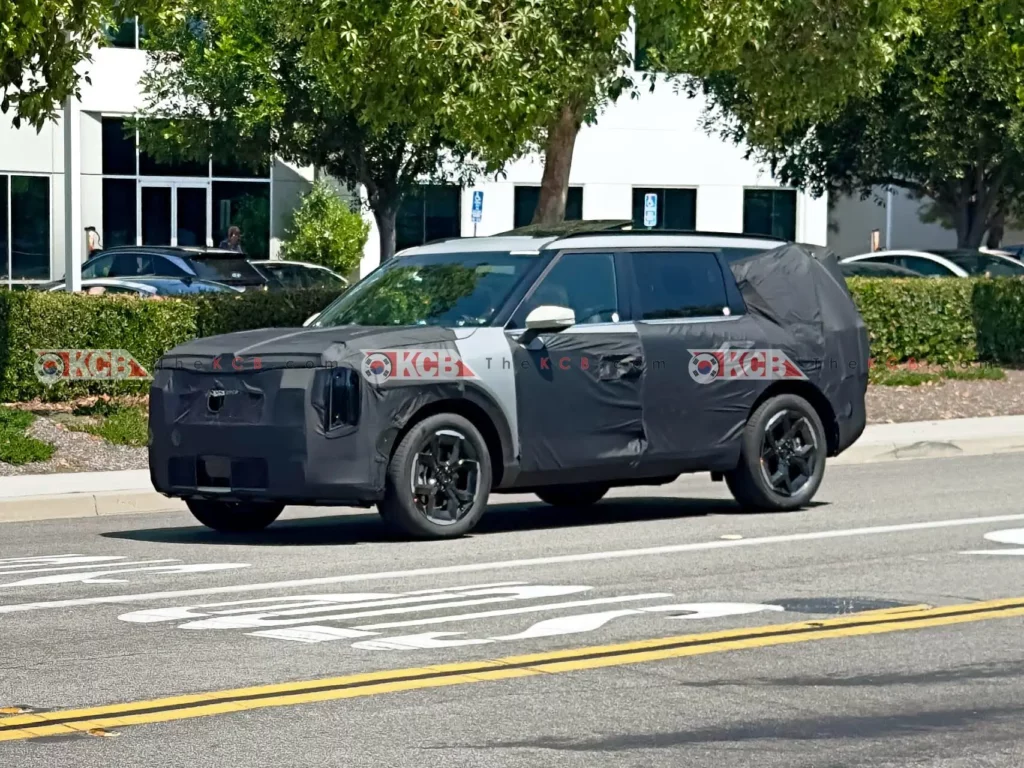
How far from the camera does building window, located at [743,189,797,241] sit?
167 feet

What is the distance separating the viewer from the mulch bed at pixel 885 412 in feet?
54.2

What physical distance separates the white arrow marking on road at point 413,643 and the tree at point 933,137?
21.3 metres

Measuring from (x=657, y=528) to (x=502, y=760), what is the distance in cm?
679

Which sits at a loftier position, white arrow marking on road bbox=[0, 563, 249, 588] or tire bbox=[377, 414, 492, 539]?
tire bbox=[377, 414, 492, 539]

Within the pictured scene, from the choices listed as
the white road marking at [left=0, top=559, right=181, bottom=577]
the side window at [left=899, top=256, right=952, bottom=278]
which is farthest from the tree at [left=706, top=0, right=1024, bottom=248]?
the white road marking at [left=0, top=559, right=181, bottom=577]

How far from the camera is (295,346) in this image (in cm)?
1174

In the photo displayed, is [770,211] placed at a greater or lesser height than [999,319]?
greater

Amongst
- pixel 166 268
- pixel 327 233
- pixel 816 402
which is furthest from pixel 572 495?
pixel 327 233

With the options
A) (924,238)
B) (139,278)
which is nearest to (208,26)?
(139,278)

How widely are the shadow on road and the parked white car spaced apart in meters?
16.5

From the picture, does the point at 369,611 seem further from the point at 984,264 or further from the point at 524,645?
the point at 984,264

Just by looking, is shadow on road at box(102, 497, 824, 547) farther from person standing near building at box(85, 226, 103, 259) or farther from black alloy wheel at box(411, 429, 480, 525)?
person standing near building at box(85, 226, 103, 259)

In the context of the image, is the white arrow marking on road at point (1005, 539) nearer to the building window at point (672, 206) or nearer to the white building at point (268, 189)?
the white building at point (268, 189)

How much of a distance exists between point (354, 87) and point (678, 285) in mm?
7190
